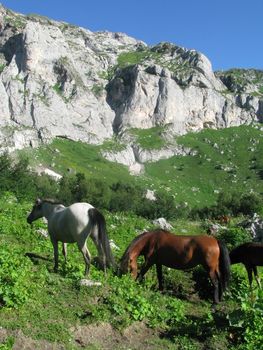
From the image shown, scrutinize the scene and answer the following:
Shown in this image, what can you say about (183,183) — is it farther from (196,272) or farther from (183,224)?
(196,272)

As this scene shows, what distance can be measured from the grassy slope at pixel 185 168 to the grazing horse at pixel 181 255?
137436 mm

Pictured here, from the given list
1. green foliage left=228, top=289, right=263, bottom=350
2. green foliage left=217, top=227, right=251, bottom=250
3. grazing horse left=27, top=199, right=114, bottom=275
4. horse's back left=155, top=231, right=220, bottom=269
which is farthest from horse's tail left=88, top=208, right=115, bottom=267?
green foliage left=217, top=227, right=251, bottom=250

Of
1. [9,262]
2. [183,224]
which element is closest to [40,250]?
[9,262]

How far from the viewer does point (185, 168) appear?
18512 centimetres

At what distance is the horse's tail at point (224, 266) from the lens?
1355cm

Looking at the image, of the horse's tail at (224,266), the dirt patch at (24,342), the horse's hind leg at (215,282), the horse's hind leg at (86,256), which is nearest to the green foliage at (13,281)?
the dirt patch at (24,342)

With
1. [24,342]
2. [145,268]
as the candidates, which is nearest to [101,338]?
[24,342]

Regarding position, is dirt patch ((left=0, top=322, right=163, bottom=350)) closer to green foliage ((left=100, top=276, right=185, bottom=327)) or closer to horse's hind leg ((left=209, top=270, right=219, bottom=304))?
green foliage ((left=100, top=276, right=185, bottom=327))

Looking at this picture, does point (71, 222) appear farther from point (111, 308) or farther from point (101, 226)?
point (111, 308)

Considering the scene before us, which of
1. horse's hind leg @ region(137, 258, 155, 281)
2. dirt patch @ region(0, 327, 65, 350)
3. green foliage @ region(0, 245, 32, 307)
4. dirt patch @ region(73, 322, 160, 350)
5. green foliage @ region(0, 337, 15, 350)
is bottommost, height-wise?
dirt patch @ region(73, 322, 160, 350)

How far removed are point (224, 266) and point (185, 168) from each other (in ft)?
567

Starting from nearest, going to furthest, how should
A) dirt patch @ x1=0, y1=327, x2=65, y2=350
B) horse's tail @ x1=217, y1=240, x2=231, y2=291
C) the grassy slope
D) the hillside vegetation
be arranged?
dirt patch @ x1=0, y1=327, x2=65, y2=350 < the hillside vegetation < horse's tail @ x1=217, y1=240, x2=231, y2=291 < the grassy slope

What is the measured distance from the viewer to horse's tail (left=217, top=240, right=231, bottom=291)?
13547 millimetres

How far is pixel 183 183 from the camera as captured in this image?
552 feet
